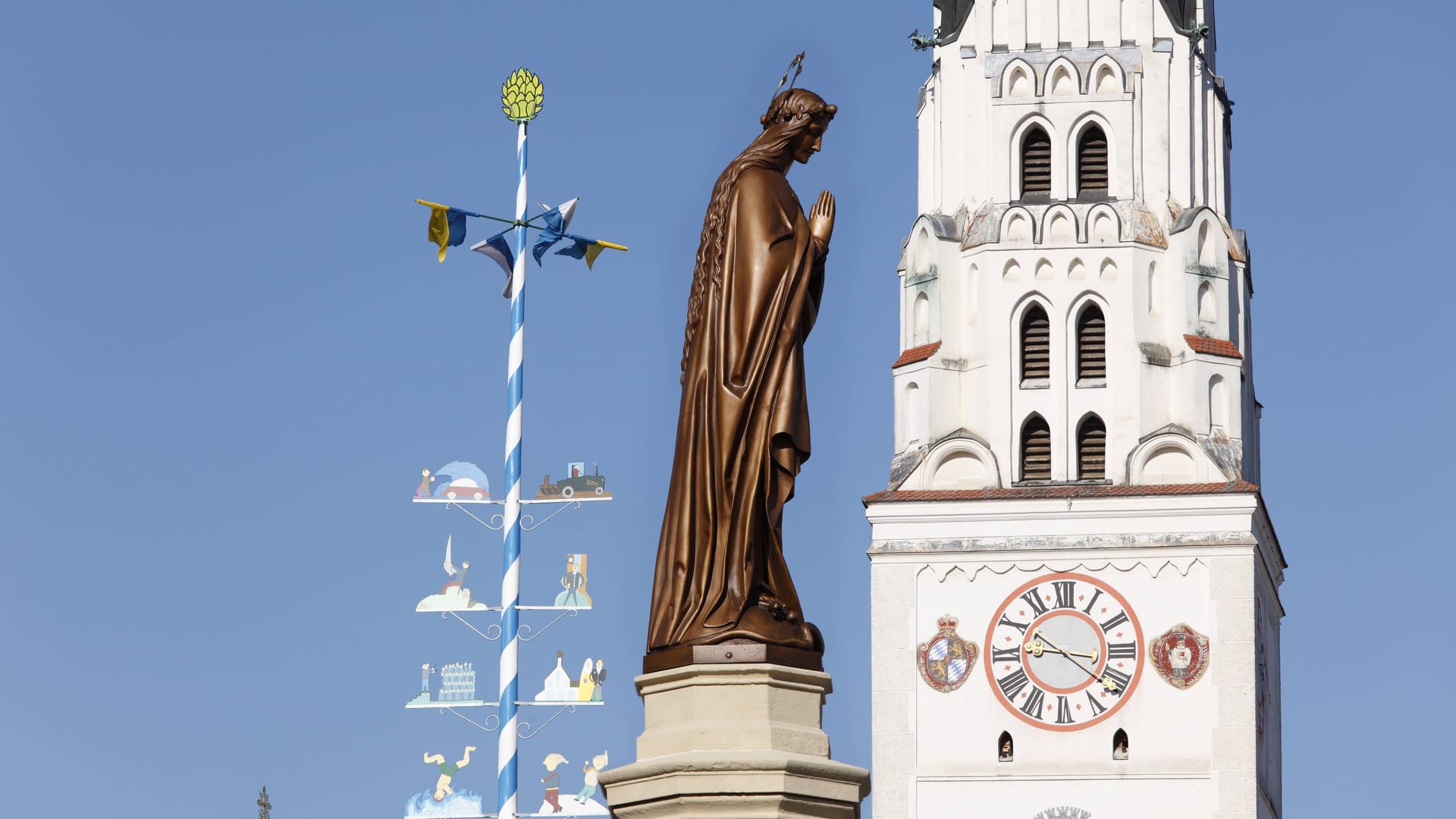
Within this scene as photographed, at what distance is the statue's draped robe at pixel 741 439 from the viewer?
13750 mm

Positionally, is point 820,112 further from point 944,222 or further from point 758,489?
point 944,222

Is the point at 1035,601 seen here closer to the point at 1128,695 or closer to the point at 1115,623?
the point at 1115,623

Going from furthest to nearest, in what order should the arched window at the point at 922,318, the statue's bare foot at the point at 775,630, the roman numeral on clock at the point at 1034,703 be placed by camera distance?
the arched window at the point at 922,318 → the roman numeral on clock at the point at 1034,703 → the statue's bare foot at the point at 775,630

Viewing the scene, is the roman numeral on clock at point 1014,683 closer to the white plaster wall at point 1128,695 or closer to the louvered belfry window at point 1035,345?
the white plaster wall at point 1128,695

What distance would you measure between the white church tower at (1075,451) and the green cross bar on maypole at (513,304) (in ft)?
40.3

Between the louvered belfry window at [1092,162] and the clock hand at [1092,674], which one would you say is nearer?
the clock hand at [1092,674]

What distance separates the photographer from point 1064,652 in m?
47.8

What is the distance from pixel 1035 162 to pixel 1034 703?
815 cm

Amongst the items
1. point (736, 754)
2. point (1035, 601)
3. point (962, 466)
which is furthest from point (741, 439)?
point (962, 466)

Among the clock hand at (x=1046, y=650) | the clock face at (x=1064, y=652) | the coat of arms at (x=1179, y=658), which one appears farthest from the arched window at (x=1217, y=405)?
the clock hand at (x=1046, y=650)

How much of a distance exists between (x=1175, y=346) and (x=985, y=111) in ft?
14.7

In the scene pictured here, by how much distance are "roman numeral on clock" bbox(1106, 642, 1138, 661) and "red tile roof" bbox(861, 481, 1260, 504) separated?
2110 mm

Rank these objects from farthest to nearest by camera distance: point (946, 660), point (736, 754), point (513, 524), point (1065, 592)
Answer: point (1065, 592) → point (946, 660) → point (513, 524) → point (736, 754)

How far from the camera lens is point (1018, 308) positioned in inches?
1965
